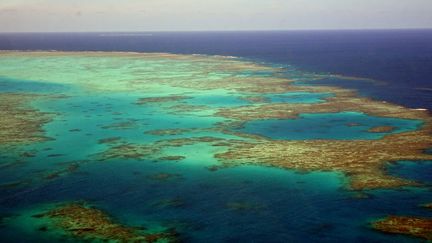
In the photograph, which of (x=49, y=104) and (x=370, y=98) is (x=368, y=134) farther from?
(x=49, y=104)

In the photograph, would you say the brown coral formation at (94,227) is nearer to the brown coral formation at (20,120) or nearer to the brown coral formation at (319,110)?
the brown coral formation at (20,120)

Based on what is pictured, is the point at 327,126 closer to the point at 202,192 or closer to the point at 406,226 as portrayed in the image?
the point at 202,192

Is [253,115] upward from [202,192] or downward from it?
upward

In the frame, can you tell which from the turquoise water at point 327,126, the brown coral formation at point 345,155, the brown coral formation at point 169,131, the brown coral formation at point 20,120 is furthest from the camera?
the brown coral formation at point 169,131

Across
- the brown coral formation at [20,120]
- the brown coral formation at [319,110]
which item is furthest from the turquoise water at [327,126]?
the brown coral formation at [20,120]

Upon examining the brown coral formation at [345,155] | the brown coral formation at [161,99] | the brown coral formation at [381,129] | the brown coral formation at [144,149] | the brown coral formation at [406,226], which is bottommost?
the brown coral formation at [406,226]

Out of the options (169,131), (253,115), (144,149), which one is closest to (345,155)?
(253,115)

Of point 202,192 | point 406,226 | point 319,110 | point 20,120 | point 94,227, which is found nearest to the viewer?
point 406,226
